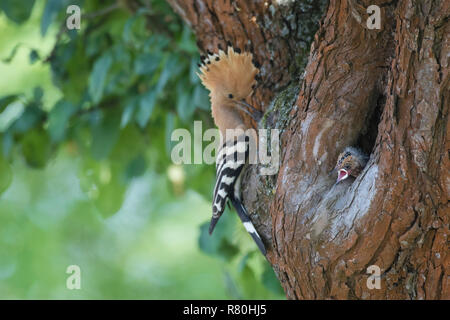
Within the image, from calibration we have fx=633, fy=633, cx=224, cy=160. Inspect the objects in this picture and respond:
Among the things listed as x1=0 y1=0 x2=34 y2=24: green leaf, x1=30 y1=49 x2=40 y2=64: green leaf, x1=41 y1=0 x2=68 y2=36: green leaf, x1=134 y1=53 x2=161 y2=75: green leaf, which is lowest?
x1=134 y1=53 x2=161 y2=75: green leaf

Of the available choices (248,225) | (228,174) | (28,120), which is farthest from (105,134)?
(248,225)

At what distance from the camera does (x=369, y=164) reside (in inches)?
82.7

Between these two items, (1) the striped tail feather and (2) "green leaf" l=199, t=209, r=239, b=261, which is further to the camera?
(2) "green leaf" l=199, t=209, r=239, b=261

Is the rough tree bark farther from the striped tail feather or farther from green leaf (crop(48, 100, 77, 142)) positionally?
green leaf (crop(48, 100, 77, 142))

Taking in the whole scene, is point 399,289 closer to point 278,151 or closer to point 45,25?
point 278,151

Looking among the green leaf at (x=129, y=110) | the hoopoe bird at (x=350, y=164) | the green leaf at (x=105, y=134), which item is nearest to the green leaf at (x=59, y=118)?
the green leaf at (x=105, y=134)

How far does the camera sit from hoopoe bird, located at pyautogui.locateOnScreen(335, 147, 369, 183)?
2.18 meters

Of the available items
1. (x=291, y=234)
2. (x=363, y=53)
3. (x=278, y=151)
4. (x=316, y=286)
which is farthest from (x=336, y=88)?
(x=316, y=286)

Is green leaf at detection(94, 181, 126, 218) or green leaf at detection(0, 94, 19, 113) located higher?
green leaf at detection(0, 94, 19, 113)

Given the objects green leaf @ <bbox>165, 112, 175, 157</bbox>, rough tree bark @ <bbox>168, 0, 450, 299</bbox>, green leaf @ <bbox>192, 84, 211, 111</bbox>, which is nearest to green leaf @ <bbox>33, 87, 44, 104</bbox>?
green leaf @ <bbox>165, 112, 175, 157</bbox>

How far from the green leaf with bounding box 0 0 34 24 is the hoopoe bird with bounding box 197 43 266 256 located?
3.68 feet

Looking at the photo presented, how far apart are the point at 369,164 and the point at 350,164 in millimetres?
97

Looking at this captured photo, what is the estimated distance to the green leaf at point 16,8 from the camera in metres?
3.50
